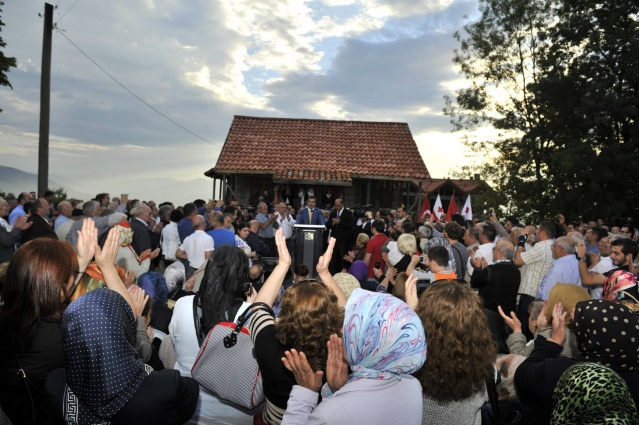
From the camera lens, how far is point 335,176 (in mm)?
21656

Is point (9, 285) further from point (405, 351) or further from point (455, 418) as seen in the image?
point (455, 418)

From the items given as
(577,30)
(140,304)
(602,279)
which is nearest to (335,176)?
(577,30)

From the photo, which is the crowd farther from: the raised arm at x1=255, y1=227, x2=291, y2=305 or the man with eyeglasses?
the man with eyeglasses

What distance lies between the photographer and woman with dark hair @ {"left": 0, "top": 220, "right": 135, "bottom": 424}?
2441 millimetres

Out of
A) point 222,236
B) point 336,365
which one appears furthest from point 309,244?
point 336,365

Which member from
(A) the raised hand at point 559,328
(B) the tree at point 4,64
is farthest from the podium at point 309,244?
(B) the tree at point 4,64

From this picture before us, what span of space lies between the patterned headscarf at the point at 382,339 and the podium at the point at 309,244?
302 inches

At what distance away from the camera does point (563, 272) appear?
19.1 ft

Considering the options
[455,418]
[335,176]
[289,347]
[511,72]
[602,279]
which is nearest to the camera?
[289,347]

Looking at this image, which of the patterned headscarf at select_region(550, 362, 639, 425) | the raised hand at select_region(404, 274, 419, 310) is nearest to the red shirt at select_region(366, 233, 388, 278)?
the raised hand at select_region(404, 274, 419, 310)

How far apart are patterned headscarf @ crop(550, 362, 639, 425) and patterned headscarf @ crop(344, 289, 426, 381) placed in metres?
0.69

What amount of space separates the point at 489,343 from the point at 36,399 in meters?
2.34

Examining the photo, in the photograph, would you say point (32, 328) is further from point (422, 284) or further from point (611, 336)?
point (422, 284)

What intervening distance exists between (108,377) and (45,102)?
13.2m
